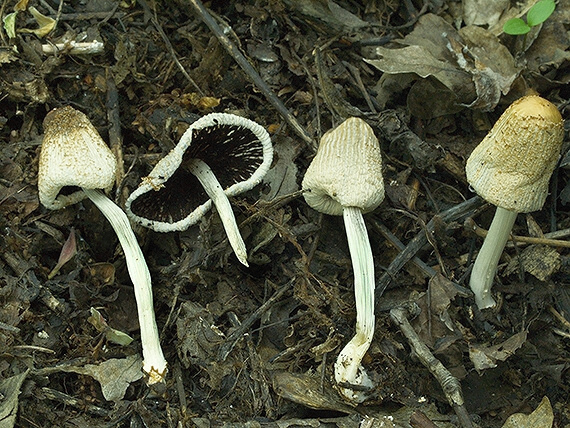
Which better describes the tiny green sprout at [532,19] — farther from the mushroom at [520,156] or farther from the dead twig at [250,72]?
the dead twig at [250,72]

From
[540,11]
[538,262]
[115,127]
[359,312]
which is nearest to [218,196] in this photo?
[115,127]

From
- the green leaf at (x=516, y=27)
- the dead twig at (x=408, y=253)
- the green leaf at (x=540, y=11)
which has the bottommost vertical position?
the dead twig at (x=408, y=253)

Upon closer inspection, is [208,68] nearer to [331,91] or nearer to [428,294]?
[331,91]

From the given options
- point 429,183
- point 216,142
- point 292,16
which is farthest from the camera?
point 292,16

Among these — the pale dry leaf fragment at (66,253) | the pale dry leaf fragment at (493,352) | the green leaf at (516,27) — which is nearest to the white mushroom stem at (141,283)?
the pale dry leaf fragment at (66,253)

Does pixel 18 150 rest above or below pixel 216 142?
below

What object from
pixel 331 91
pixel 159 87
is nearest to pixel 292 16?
pixel 331 91
